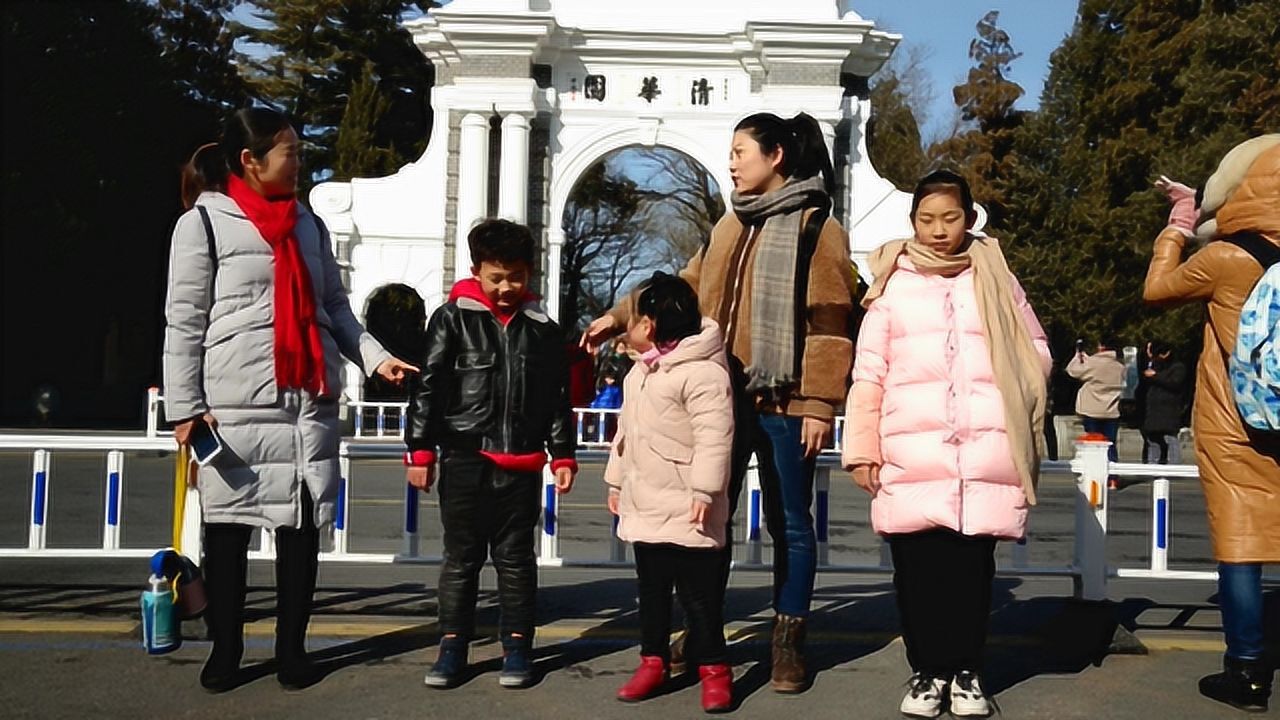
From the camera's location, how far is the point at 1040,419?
4789mm

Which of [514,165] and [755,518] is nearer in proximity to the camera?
[755,518]

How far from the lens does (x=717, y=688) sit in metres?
4.91

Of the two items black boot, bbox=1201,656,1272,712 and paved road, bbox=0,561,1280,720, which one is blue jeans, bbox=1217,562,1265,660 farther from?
paved road, bbox=0,561,1280,720

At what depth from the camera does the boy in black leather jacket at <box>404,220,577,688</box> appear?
5.13 meters

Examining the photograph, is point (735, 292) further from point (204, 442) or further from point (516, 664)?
point (204, 442)

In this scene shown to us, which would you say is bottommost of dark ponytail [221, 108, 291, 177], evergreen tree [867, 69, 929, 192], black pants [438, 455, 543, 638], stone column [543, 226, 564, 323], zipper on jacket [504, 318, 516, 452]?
black pants [438, 455, 543, 638]

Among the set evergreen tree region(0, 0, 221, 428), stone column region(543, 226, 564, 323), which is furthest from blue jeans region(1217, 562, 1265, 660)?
evergreen tree region(0, 0, 221, 428)

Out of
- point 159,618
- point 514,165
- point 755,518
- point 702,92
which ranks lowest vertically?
point 159,618

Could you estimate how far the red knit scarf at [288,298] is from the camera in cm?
495

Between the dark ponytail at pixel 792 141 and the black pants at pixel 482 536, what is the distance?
1.52 metres

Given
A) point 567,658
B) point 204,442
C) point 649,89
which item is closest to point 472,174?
point 649,89

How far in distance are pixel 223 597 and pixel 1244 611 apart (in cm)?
365

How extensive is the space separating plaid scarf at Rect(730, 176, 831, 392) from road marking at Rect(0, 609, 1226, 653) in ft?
5.04

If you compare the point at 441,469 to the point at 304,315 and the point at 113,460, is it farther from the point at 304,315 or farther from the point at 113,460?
the point at 113,460
